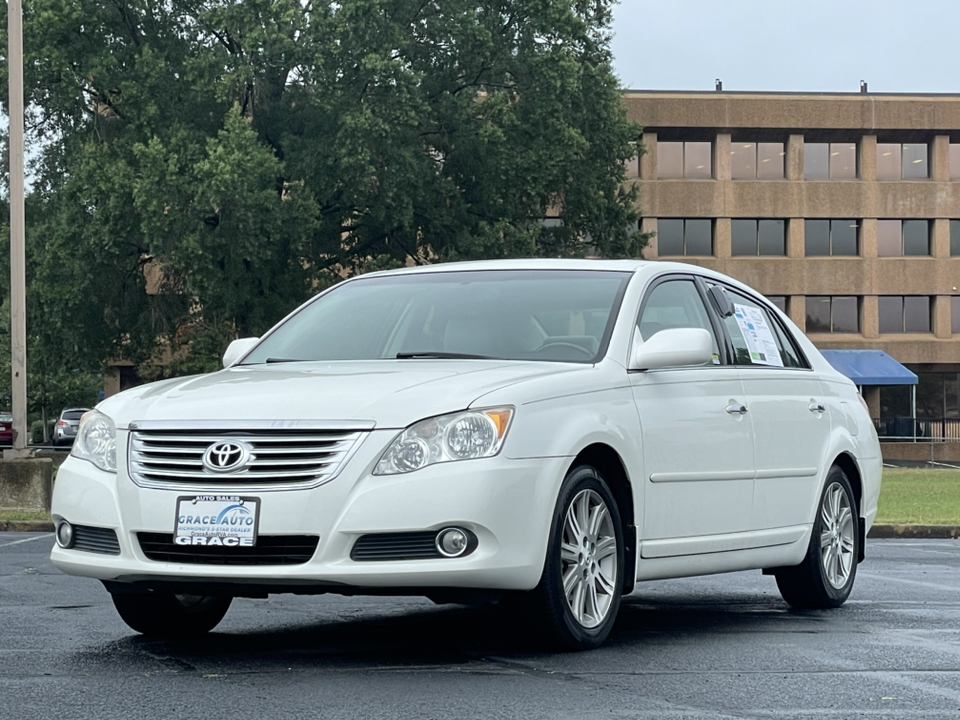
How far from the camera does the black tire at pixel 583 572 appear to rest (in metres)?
6.35

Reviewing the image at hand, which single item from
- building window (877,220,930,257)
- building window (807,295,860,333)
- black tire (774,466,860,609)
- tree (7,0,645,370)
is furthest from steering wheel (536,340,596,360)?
building window (877,220,930,257)

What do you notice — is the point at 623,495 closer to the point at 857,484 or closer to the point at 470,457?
the point at 470,457

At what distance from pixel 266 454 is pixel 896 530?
1164cm

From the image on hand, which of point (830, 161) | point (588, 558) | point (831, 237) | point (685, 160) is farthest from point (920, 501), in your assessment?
point (830, 161)

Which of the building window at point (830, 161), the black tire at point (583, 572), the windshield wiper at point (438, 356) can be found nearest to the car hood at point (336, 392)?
the windshield wiper at point (438, 356)

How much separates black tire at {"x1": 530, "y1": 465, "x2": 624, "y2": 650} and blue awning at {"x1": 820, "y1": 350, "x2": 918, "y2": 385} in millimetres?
55768

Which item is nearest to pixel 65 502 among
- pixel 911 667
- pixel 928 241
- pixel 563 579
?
pixel 563 579

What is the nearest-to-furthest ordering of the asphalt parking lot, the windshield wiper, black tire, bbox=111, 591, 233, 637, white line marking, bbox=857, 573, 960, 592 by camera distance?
the asphalt parking lot, black tire, bbox=111, 591, 233, 637, the windshield wiper, white line marking, bbox=857, 573, 960, 592

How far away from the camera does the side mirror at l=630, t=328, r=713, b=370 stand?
7098mm

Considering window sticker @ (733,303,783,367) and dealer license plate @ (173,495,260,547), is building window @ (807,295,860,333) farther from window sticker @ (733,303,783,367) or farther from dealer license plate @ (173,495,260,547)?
dealer license plate @ (173,495,260,547)

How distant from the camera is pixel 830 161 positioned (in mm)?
65562

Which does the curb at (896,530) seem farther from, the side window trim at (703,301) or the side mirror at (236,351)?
the side mirror at (236,351)

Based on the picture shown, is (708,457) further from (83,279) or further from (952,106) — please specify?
(952,106)

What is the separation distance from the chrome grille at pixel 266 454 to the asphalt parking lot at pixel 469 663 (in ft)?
2.27
